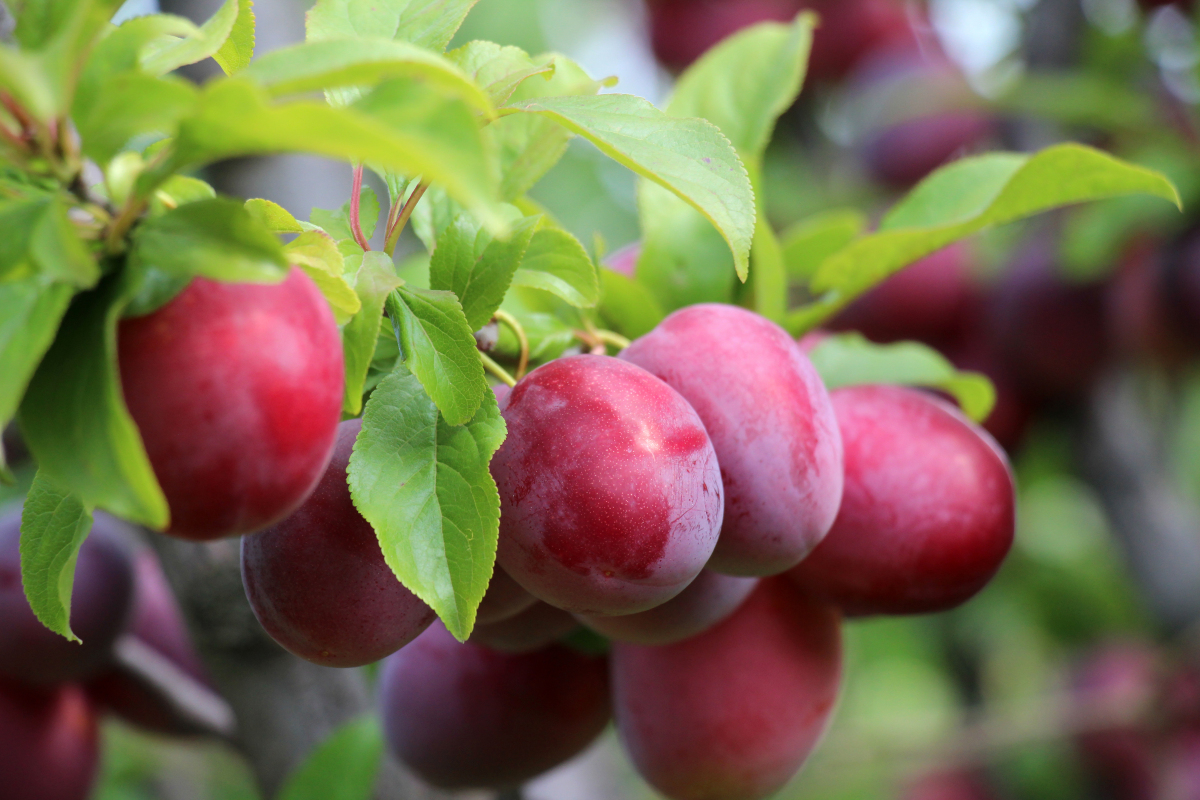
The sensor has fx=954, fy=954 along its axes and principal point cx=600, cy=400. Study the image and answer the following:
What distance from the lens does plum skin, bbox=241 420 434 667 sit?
351 millimetres

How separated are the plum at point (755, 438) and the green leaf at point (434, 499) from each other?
10 cm

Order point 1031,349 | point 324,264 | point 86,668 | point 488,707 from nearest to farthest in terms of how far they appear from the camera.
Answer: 1. point 324,264
2. point 488,707
3. point 86,668
4. point 1031,349

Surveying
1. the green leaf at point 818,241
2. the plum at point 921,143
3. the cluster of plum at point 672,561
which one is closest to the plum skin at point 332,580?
the cluster of plum at point 672,561

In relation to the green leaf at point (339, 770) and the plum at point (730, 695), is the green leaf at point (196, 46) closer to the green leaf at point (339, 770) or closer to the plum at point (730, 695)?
the plum at point (730, 695)

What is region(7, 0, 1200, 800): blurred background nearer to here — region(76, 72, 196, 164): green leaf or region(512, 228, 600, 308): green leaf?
region(512, 228, 600, 308): green leaf

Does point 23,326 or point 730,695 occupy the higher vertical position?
point 23,326

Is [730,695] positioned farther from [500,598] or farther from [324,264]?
[324,264]

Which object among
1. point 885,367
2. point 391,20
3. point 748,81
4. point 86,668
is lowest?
point 86,668

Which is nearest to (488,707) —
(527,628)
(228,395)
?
(527,628)

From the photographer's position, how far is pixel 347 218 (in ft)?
1.26

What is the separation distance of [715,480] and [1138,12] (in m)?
1.22

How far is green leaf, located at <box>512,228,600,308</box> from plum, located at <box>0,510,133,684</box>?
0.39m

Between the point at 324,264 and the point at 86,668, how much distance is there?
478mm

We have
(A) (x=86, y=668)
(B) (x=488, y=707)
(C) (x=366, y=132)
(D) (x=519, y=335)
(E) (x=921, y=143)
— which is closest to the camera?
(C) (x=366, y=132)
